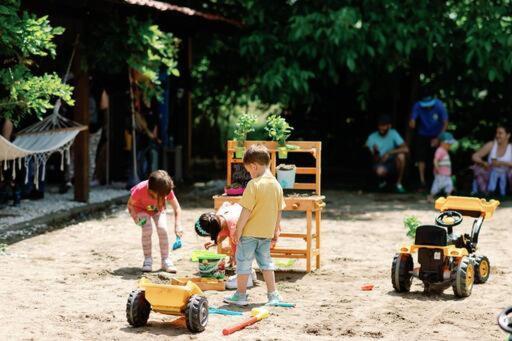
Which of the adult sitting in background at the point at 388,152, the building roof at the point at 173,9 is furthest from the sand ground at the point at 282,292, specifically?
the adult sitting in background at the point at 388,152

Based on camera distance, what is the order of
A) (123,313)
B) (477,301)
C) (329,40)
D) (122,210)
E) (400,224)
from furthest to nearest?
(329,40)
(122,210)
(400,224)
(477,301)
(123,313)

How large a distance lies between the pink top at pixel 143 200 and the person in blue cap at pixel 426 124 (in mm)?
7947

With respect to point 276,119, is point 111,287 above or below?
below

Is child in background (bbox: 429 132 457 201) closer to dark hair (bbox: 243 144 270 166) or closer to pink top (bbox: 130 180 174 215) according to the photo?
pink top (bbox: 130 180 174 215)

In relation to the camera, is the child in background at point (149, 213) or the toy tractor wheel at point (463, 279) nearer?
the toy tractor wheel at point (463, 279)

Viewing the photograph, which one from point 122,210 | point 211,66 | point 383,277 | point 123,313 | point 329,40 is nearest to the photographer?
point 123,313

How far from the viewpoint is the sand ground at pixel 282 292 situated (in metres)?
6.40

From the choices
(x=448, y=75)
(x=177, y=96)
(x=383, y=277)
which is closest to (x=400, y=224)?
(x=383, y=277)

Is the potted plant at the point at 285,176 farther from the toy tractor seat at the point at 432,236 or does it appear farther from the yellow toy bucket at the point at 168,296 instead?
the yellow toy bucket at the point at 168,296

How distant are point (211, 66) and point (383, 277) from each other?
999cm

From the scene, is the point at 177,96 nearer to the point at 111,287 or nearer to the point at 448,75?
the point at 448,75

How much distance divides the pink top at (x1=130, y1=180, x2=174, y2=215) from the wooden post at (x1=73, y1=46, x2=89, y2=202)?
453 cm

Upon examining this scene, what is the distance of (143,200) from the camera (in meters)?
8.55

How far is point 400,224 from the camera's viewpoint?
11.9m
